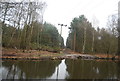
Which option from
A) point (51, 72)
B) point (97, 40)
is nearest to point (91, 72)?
point (51, 72)

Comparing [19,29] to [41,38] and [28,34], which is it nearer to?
[28,34]

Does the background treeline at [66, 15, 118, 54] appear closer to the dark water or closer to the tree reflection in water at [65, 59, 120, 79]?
the tree reflection in water at [65, 59, 120, 79]

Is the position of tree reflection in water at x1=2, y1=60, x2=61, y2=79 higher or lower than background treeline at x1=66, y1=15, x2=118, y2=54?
lower

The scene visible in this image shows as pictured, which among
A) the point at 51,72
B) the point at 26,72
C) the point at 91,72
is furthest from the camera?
the point at 91,72

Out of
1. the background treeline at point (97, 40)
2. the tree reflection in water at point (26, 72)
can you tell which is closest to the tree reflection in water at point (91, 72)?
the tree reflection in water at point (26, 72)

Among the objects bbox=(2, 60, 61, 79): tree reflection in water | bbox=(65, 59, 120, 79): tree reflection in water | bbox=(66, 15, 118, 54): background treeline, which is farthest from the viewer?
bbox=(66, 15, 118, 54): background treeline

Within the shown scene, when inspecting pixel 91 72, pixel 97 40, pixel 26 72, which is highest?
pixel 97 40

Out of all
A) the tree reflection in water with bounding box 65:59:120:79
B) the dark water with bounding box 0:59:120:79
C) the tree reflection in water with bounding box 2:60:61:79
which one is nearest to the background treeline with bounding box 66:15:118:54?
the tree reflection in water with bounding box 65:59:120:79

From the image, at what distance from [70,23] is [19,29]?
24.0 m

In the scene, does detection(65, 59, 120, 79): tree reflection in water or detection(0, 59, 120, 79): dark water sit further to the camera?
detection(65, 59, 120, 79): tree reflection in water

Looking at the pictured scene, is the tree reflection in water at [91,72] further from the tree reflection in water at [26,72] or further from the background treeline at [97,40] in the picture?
the background treeline at [97,40]

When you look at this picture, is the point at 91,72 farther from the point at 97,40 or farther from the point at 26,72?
the point at 97,40

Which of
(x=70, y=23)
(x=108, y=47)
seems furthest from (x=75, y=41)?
(x=108, y=47)

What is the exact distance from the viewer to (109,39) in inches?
960
